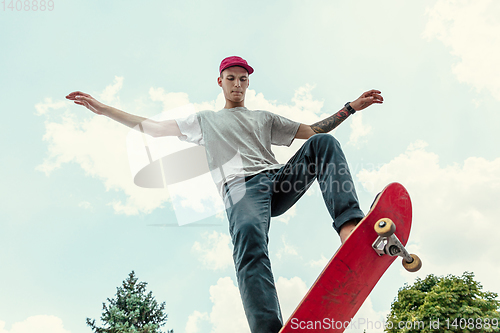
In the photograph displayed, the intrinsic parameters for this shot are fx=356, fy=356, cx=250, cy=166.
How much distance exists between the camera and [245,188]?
134 inches

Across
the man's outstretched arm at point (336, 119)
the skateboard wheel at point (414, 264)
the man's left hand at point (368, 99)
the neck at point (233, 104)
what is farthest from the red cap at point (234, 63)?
the skateboard wheel at point (414, 264)

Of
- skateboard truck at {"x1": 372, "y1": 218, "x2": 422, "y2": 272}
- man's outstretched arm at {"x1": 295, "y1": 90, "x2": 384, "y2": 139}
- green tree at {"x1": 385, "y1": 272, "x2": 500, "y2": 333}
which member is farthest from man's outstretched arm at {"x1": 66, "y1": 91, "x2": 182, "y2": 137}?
green tree at {"x1": 385, "y1": 272, "x2": 500, "y2": 333}

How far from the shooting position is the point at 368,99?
4.40 metres

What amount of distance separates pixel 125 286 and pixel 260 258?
19253mm

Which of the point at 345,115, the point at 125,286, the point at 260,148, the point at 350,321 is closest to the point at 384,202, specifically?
the point at 350,321

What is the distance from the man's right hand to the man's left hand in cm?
302

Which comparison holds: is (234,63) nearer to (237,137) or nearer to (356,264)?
(237,137)

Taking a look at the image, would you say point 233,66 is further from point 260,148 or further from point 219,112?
point 260,148

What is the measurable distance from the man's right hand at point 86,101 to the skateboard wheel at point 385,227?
3046 mm

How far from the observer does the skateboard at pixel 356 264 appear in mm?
2436

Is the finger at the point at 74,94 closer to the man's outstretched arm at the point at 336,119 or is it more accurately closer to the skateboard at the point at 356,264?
the man's outstretched arm at the point at 336,119

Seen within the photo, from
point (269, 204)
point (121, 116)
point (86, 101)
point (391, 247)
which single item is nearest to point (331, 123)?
point (269, 204)

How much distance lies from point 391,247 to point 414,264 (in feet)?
0.71

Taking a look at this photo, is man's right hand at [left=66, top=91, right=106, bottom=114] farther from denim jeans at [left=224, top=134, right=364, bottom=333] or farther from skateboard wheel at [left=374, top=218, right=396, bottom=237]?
skateboard wheel at [left=374, top=218, right=396, bottom=237]
